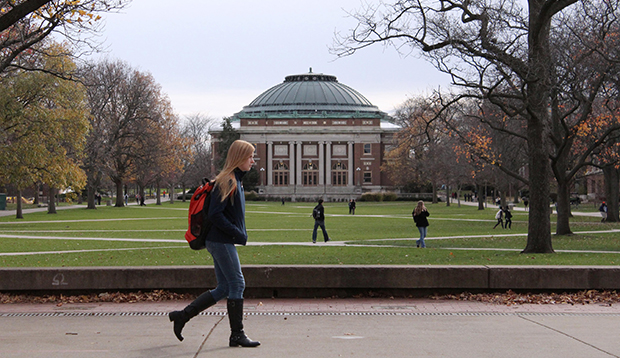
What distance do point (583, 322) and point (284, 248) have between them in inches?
437

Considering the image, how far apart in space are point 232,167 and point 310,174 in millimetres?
114553

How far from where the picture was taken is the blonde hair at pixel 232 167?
6848 millimetres

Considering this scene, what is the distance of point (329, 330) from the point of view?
787 cm

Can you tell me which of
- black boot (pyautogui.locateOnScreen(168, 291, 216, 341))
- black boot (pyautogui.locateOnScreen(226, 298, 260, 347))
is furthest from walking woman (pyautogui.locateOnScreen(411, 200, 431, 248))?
black boot (pyautogui.locateOnScreen(226, 298, 260, 347))

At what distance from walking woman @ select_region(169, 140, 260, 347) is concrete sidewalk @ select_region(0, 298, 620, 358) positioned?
0.94 ft

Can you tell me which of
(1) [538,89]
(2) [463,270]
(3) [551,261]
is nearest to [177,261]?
(2) [463,270]

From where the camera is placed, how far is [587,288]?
1027 cm

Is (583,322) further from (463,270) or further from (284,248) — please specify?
(284,248)

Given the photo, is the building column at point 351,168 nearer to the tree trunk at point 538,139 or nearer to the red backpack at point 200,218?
the tree trunk at point 538,139

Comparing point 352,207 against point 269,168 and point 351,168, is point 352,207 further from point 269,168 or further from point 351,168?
point 269,168

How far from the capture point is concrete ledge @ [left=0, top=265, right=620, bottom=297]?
33.4 ft

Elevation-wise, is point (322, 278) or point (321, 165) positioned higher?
point (321, 165)

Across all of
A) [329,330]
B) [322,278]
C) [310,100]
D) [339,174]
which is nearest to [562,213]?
[322,278]

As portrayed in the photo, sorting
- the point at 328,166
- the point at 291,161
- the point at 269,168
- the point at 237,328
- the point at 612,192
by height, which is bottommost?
the point at 237,328
